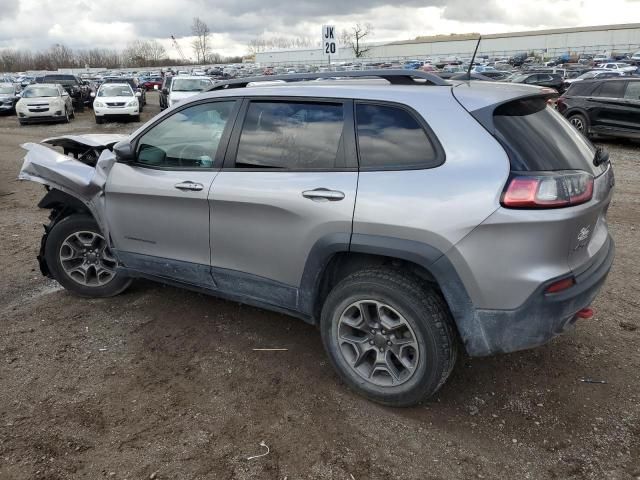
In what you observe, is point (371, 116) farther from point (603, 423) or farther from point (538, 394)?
point (603, 423)

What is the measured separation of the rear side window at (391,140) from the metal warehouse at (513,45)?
81.2 meters

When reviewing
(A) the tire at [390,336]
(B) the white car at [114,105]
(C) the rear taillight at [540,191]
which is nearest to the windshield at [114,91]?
(B) the white car at [114,105]

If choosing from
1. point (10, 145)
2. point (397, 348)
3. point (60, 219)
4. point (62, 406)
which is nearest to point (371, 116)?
point (397, 348)

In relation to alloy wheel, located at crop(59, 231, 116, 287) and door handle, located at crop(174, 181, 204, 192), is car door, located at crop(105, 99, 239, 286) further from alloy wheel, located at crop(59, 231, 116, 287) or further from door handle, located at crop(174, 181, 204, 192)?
alloy wheel, located at crop(59, 231, 116, 287)

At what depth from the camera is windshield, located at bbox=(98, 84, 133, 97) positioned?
19.7 metres

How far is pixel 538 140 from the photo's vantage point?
8.80ft

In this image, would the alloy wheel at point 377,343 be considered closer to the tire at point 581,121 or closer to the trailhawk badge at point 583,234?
the trailhawk badge at point 583,234

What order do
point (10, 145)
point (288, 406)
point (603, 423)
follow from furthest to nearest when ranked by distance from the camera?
point (10, 145), point (288, 406), point (603, 423)

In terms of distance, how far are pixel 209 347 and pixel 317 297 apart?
1.04 m

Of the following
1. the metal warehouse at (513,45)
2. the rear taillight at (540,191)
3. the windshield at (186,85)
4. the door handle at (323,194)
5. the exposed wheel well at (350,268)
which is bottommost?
the exposed wheel well at (350,268)

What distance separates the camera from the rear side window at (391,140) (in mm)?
2734

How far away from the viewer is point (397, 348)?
2.89 meters

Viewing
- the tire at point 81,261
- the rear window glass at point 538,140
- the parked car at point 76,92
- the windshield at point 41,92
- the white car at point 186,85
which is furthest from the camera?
the parked car at point 76,92

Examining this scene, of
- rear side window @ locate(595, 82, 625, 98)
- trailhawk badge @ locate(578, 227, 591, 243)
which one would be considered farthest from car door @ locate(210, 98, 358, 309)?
rear side window @ locate(595, 82, 625, 98)
